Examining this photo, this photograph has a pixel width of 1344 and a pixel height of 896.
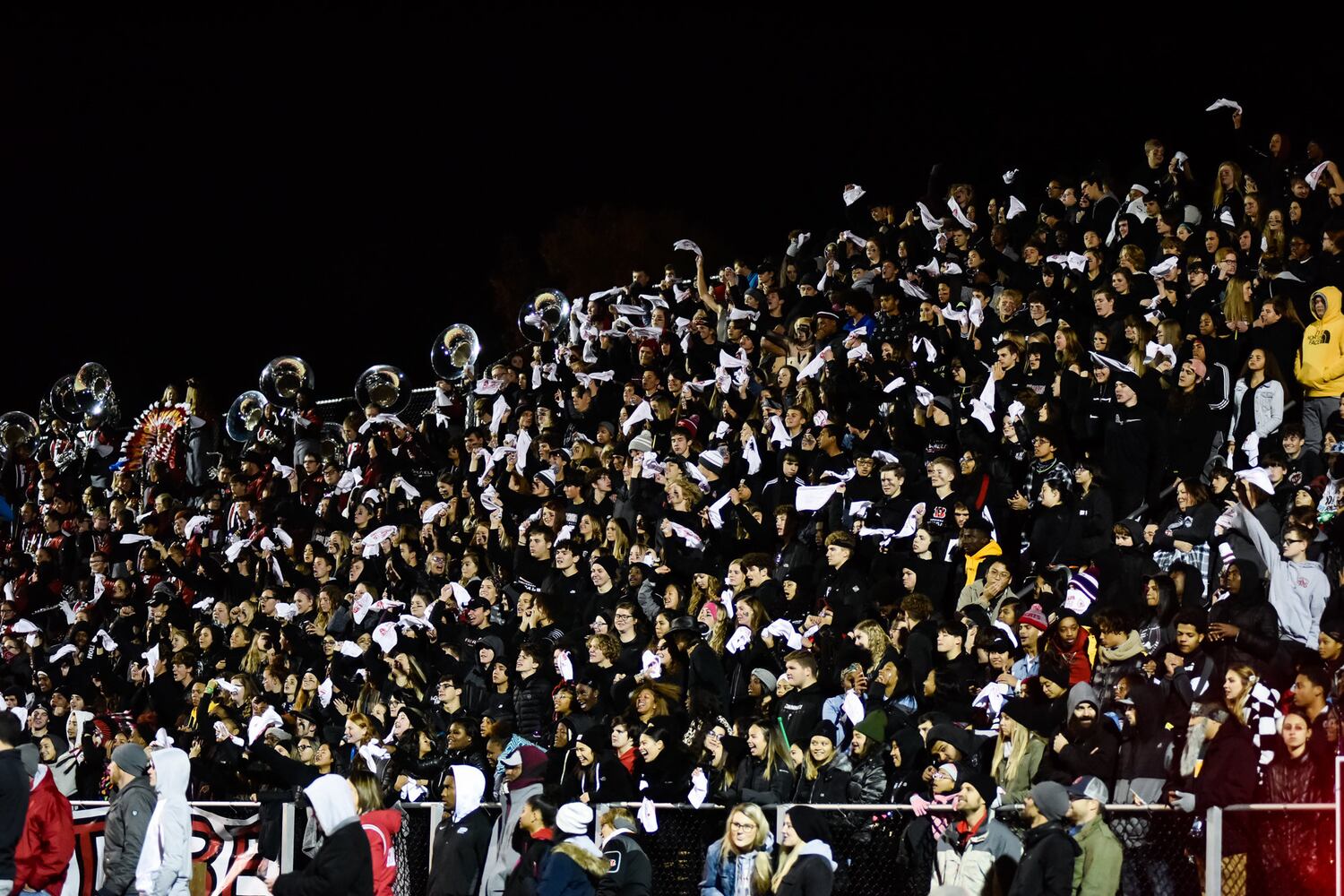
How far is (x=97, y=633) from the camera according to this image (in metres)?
17.4

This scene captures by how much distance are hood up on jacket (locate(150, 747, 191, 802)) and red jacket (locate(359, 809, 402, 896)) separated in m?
1.45

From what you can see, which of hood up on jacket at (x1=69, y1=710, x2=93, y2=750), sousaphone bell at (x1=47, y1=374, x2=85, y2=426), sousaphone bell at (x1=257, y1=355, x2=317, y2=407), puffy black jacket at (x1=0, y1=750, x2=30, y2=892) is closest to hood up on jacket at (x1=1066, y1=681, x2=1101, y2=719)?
puffy black jacket at (x1=0, y1=750, x2=30, y2=892)

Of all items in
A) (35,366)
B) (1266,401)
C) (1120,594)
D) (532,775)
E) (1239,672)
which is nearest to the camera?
(1239,672)

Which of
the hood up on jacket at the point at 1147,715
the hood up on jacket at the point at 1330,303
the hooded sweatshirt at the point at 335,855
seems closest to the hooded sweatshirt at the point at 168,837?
the hooded sweatshirt at the point at 335,855

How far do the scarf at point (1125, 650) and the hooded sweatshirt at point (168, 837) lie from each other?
4.76 meters

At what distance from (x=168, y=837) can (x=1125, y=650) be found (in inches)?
194

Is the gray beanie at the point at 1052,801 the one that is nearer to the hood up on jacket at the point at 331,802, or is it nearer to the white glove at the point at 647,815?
the white glove at the point at 647,815

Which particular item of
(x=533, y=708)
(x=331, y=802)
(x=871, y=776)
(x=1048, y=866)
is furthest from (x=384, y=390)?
(x=1048, y=866)

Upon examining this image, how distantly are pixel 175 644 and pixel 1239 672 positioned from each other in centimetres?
1043

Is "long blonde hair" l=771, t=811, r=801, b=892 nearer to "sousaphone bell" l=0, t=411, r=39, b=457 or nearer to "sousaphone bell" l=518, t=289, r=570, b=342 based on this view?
"sousaphone bell" l=518, t=289, r=570, b=342

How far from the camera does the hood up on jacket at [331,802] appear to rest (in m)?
7.75

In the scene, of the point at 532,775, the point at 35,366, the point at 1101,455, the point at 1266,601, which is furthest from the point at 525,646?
the point at 35,366

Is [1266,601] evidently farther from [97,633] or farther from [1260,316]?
[97,633]

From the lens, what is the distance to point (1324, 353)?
12.2 metres
